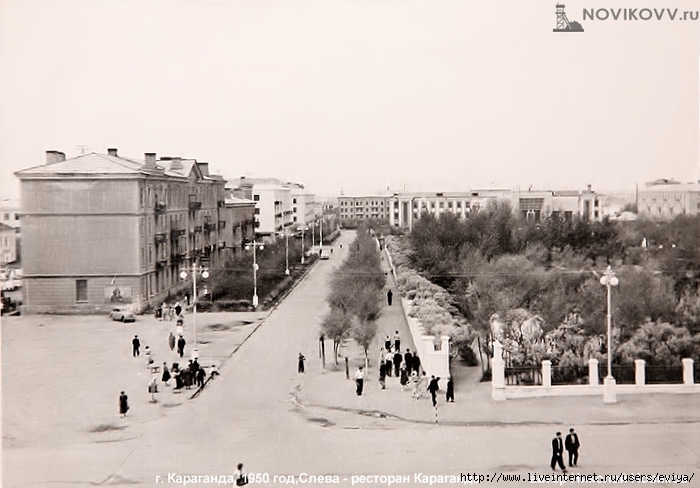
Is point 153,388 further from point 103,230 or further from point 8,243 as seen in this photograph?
point 8,243

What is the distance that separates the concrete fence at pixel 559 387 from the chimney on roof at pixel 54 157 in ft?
13.1

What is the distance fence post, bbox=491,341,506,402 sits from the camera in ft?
17.0

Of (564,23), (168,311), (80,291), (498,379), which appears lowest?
(498,379)

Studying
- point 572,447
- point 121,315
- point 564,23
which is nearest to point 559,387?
point 572,447

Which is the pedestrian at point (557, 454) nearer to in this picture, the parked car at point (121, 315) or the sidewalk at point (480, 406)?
the sidewalk at point (480, 406)

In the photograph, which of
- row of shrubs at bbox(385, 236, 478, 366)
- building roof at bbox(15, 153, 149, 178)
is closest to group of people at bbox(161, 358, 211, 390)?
building roof at bbox(15, 153, 149, 178)

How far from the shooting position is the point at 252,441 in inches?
180

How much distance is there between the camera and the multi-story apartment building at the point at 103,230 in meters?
5.48

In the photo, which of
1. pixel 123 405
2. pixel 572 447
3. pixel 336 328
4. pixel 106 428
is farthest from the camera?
pixel 336 328

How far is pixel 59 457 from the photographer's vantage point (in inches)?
178

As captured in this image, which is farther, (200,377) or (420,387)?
(200,377)

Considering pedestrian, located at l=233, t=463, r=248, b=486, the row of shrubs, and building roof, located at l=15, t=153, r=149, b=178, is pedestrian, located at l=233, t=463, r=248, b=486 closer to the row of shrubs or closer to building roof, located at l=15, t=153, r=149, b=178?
the row of shrubs

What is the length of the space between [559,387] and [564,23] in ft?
9.52

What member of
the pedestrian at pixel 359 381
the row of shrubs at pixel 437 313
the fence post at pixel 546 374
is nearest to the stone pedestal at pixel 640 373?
the fence post at pixel 546 374
